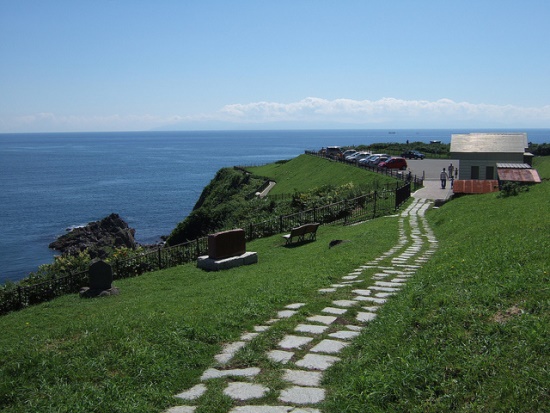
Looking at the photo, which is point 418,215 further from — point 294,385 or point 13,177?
point 13,177

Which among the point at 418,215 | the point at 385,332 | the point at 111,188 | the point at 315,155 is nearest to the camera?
the point at 385,332

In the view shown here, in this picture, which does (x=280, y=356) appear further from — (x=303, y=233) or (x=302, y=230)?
(x=303, y=233)

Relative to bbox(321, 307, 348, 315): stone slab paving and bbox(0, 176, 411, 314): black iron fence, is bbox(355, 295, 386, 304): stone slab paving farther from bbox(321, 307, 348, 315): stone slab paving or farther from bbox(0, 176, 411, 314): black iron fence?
bbox(0, 176, 411, 314): black iron fence

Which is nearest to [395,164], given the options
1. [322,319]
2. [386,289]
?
[386,289]

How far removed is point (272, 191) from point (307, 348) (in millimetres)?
43571

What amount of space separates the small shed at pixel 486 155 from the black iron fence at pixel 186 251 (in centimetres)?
612

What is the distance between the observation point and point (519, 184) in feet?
78.0

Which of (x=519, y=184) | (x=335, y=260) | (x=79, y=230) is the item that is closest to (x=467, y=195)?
(x=519, y=184)

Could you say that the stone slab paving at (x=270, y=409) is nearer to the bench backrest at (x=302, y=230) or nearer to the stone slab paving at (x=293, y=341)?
the stone slab paving at (x=293, y=341)

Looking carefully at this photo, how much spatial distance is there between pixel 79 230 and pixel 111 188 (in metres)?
38.6

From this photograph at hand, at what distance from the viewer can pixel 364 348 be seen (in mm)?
6617

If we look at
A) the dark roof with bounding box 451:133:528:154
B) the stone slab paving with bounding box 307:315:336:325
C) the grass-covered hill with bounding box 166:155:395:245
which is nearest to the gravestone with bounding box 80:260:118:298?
the stone slab paving with bounding box 307:315:336:325

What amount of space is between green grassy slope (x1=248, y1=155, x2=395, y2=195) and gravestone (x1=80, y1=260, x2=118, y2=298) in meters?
22.9

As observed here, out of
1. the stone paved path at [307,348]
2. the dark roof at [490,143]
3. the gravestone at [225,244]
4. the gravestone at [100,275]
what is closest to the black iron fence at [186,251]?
the gravestone at [100,275]
